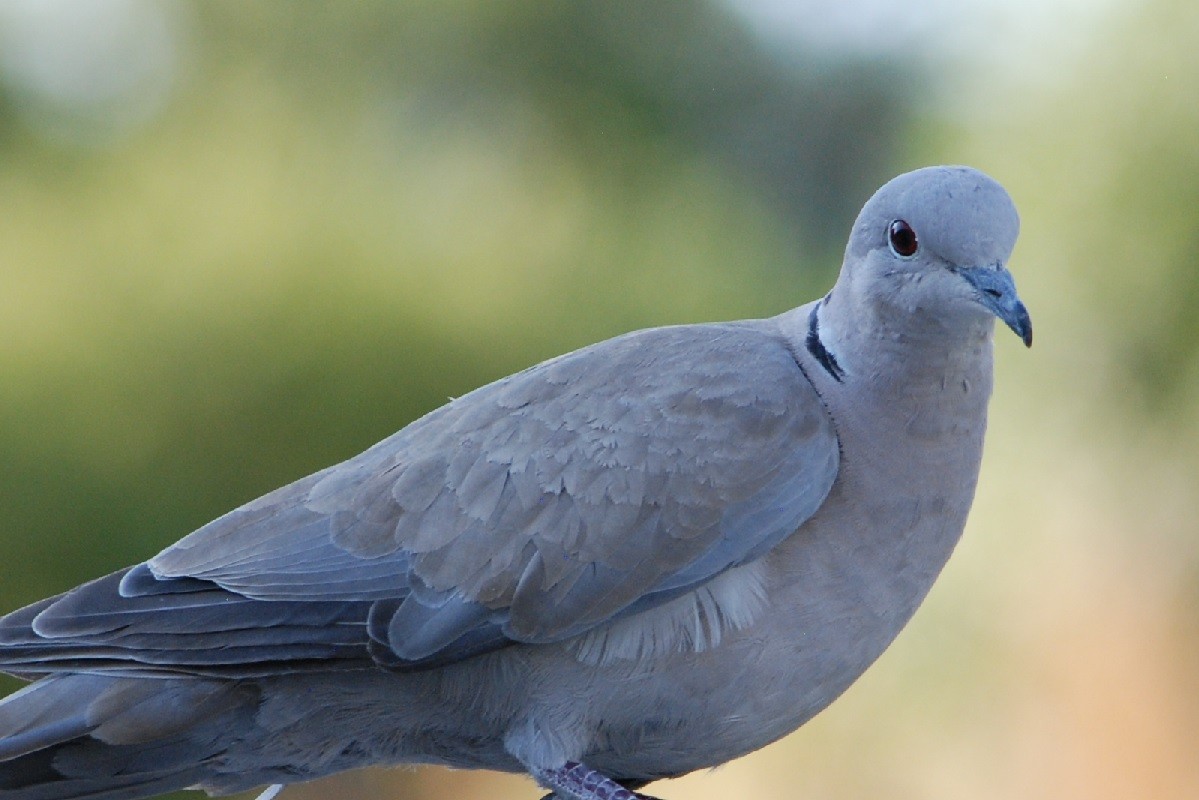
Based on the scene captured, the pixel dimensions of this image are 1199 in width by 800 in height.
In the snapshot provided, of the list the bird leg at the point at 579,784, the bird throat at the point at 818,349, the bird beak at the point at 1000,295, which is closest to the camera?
the bird beak at the point at 1000,295

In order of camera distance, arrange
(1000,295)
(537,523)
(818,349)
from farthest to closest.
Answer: (818,349), (537,523), (1000,295)

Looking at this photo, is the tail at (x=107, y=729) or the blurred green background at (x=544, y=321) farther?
the blurred green background at (x=544, y=321)

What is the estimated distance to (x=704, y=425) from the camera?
2.02m

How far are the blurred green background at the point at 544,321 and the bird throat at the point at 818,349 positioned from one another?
3.41 m

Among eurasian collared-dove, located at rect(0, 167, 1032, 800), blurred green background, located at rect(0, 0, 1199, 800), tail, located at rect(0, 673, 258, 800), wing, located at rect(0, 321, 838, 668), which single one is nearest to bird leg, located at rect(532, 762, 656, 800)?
eurasian collared-dove, located at rect(0, 167, 1032, 800)

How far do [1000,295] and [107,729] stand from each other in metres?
1.57

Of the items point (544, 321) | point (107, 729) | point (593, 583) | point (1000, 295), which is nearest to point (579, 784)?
point (593, 583)

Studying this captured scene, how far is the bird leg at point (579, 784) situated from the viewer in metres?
1.90

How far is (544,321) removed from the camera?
19.7 ft

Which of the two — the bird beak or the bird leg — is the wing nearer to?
the bird leg

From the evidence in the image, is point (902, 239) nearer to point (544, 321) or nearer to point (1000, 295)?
Result: point (1000, 295)

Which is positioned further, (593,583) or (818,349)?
(818,349)

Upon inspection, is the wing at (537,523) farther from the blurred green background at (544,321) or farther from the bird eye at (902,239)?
the blurred green background at (544,321)

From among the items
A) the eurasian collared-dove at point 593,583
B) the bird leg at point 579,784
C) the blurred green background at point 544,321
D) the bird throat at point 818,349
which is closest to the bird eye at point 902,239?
the eurasian collared-dove at point 593,583
